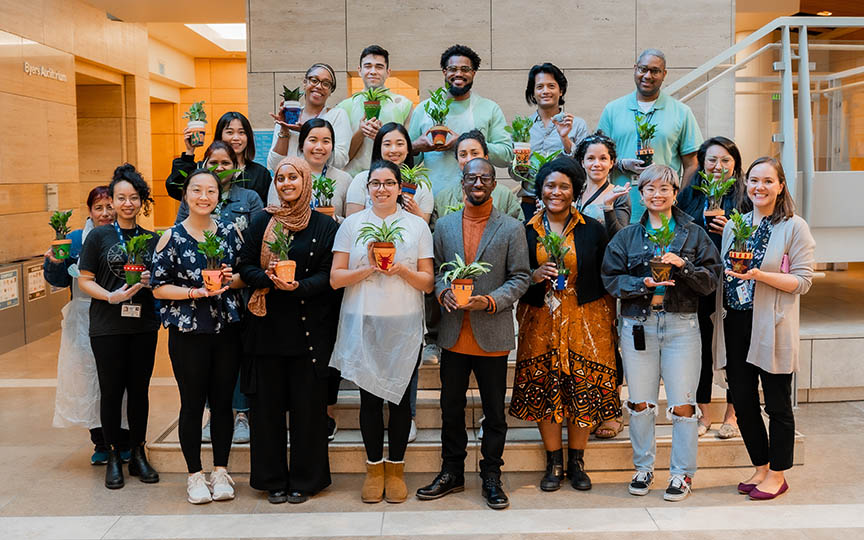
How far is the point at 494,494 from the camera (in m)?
4.14

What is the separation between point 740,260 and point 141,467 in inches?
140

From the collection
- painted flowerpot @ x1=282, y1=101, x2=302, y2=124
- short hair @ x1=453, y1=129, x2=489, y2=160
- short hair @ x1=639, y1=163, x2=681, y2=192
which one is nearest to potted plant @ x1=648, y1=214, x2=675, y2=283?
short hair @ x1=639, y1=163, x2=681, y2=192

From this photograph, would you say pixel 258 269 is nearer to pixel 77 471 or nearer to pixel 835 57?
pixel 77 471

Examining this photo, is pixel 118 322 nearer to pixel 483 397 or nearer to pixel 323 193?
pixel 323 193

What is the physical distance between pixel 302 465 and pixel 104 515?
1.05 metres

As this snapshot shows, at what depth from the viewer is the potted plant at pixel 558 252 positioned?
4.02 m

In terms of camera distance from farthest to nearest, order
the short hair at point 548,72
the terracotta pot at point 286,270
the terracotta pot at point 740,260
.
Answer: the short hair at point 548,72 → the terracotta pot at point 740,260 → the terracotta pot at point 286,270

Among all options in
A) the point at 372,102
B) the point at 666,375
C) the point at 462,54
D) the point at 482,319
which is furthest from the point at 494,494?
the point at 462,54

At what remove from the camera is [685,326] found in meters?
4.09

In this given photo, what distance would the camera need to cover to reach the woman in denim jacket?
406 centimetres

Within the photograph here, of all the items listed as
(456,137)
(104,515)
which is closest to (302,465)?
(104,515)

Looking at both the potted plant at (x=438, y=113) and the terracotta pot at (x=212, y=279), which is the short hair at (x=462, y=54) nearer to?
the potted plant at (x=438, y=113)

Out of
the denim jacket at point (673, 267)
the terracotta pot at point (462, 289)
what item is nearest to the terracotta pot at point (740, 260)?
the denim jacket at point (673, 267)

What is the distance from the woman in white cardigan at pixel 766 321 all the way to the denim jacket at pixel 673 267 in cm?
17
